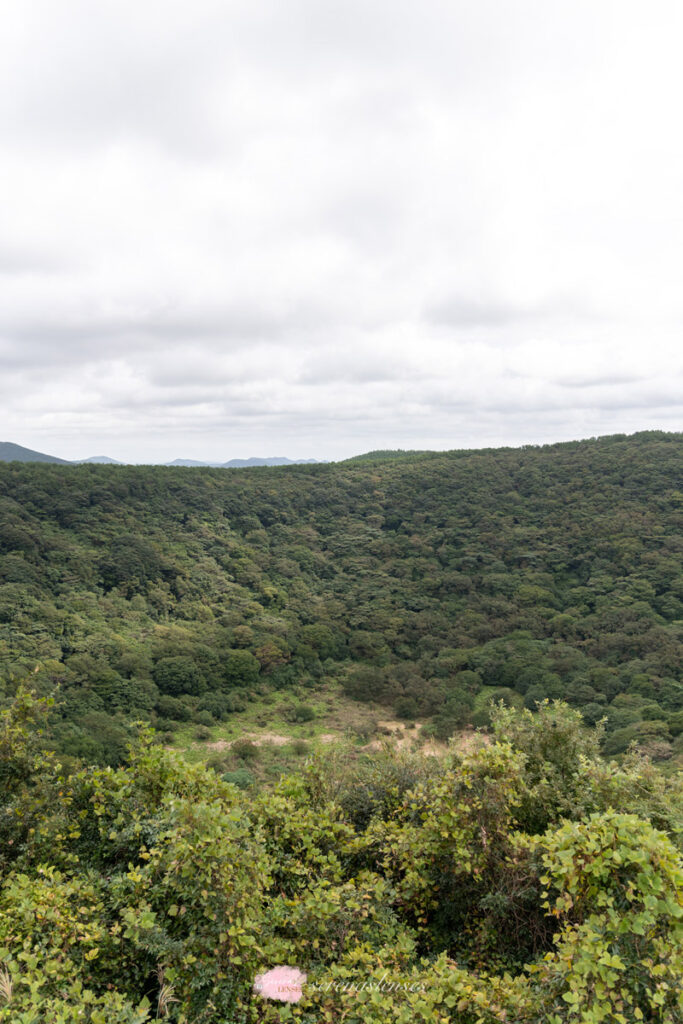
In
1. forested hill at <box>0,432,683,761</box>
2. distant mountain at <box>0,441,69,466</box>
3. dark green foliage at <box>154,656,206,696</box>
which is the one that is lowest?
dark green foliage at <box>154,656,206,696</box>

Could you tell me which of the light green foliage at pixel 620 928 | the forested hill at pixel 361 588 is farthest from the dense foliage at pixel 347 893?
the forested hill at pixel 361 588

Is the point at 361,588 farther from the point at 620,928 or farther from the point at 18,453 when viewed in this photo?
the point at 18,453

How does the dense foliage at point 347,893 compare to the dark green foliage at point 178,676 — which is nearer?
the dense foliage at point 347,893

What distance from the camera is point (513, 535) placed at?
40.1 metres

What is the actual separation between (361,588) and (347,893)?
3434 centimetres

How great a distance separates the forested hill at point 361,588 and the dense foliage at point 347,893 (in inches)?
538

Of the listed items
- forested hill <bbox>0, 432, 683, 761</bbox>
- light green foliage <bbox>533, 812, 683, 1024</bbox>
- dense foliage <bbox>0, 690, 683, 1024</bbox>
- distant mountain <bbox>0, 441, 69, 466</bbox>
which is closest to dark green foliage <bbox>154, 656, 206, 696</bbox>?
forested hill <bbox>0, 432, 683, 761</bbox>

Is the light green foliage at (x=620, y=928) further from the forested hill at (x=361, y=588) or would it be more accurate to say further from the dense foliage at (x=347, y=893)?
the forested hill at (x=361, y=588)

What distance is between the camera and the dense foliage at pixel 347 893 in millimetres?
3250

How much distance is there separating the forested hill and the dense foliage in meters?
13.7

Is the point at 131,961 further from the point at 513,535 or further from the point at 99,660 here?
the point at 513,535

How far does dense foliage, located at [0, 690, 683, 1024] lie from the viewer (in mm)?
3250

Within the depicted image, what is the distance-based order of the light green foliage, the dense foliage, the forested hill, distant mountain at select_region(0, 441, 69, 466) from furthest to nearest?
distant mountain at select_region(0, 441, 69, 466), the forested hill, the dense foliage, the light green foliage

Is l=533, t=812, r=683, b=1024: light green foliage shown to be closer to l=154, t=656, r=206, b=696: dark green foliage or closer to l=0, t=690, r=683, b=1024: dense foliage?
l=0, t=690, r=683, b=1024: dense foliage
